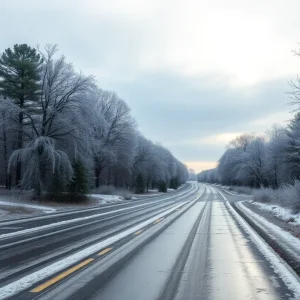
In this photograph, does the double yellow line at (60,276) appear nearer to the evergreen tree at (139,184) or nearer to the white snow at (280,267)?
the white snow at (280,267)

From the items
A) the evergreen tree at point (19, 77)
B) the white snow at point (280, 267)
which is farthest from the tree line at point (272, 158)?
the evergreen tree at point (19, 77)

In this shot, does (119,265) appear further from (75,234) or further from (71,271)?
(75,234)

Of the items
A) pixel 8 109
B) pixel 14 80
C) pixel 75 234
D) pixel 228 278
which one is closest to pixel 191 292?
pixel 228 278

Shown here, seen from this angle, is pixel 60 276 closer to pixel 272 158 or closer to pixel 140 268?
pixel 140 268

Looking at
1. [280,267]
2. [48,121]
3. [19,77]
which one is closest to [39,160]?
[48,121]

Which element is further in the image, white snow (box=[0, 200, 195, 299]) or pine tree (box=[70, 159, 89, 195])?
pine tree (box=[70, 159, 89, 195])

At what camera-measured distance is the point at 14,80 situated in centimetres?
4062

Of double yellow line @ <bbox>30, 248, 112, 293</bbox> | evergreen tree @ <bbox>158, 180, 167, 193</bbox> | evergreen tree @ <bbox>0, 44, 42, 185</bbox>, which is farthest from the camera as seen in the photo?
evergreen tree @ <bbox>158, 180, 167, 193</bbox>

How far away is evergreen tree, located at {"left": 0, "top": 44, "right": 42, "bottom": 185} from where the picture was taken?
130 ft

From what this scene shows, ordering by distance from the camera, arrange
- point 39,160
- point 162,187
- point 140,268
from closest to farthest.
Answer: point 140,268 < point 39,160 < point 162,187

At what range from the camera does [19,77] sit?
40812 millimetres

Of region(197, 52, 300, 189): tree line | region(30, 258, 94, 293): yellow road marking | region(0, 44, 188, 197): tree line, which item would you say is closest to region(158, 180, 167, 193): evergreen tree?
region(197, 52, 300, 189): tree line

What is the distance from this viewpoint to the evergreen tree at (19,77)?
39.7 meters

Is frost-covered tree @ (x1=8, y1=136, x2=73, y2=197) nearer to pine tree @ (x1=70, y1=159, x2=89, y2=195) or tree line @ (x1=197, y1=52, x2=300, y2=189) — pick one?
A: pine tree @ (x1=70, y1=159, x2=89, y2=195)
